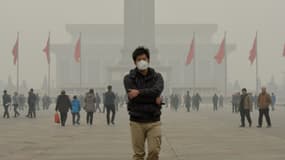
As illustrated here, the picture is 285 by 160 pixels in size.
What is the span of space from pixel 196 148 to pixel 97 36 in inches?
6070

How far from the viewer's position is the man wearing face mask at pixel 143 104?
23.6 ft

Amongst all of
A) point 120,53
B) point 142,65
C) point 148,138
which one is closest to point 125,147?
point 148,138

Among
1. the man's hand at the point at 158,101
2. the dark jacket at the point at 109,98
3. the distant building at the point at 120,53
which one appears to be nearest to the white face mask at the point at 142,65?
the man's hand at the point at 158,101

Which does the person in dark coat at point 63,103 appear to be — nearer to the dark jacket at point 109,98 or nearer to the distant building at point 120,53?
the dark jacket at point 109,98

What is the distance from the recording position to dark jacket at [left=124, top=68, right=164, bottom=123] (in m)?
7.21

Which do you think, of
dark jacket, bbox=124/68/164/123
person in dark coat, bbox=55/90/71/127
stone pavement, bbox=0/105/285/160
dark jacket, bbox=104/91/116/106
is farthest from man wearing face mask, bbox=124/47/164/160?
dark jacket, bbox=104/91/116/106

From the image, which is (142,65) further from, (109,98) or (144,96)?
(109,98)

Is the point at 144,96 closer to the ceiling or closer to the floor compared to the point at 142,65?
closer to the floor

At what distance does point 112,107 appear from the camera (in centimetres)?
2425

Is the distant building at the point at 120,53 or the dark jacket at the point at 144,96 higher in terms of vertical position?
the distant building at the point at 120,53

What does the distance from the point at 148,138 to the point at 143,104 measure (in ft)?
1.29

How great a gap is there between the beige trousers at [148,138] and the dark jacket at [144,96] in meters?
0.07

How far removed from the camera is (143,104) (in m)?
7.27

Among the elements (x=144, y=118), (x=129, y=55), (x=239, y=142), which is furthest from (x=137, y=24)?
(x=144, y=118)
